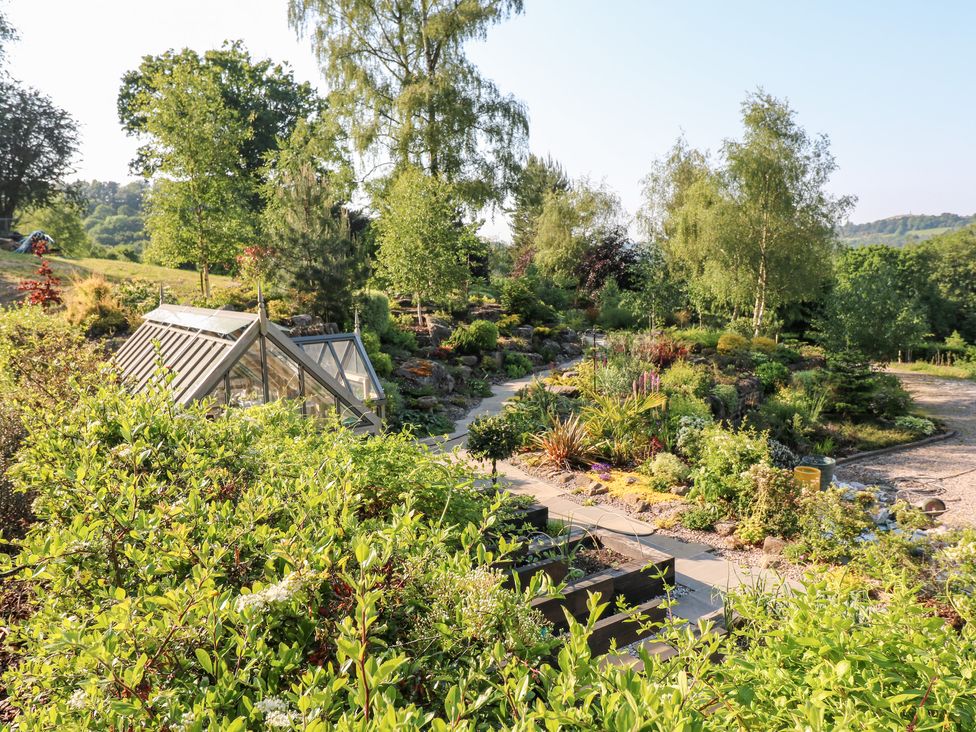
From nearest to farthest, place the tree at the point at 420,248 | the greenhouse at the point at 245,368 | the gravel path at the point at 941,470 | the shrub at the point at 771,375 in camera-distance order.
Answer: the greenhouse at the point at 245,368, the gravel path at the point at 941,470, the shrub at the point at 771,375, the tree at the point at 420,248

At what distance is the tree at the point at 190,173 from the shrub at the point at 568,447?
11.1 m

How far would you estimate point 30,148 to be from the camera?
28594mm

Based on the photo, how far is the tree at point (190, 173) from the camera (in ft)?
49.4

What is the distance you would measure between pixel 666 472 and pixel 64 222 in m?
37.1

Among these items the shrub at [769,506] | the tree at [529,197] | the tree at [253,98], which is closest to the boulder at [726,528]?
the shrub at [769,506]

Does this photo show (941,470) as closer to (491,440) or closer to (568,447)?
(568,447)

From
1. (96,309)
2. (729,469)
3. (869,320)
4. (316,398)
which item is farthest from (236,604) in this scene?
(869,320)

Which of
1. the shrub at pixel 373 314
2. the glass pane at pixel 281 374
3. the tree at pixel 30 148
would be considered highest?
the tree at pixel 30 148

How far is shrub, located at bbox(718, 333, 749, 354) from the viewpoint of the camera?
16266 millimetres

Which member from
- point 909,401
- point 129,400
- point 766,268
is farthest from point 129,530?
point 766,268

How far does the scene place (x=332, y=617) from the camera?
1.83 metres

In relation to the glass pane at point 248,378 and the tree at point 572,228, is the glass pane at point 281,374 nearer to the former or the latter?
the glass pane at point 248,378

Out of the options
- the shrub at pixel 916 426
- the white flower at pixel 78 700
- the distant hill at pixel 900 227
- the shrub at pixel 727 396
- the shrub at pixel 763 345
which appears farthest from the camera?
the distant hill at pixel 900 227

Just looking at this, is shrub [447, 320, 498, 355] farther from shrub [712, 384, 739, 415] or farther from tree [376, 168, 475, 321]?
shrub [712, 384, 739, 415]
